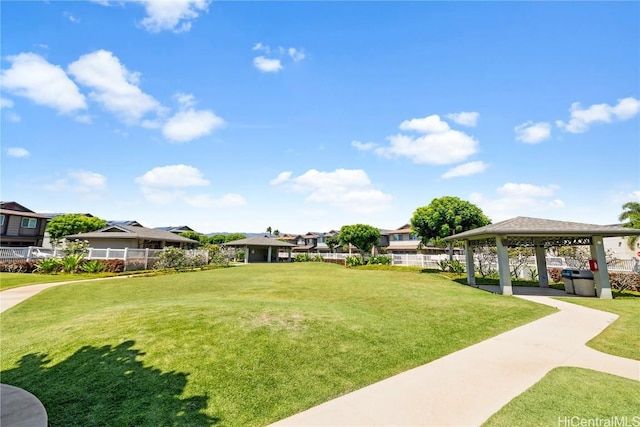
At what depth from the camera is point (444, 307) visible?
34.3 ft

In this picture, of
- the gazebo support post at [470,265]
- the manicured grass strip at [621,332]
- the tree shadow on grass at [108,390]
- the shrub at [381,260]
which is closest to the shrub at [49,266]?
the tree shadow on grass at [108,390]

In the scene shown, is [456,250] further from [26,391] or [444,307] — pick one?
[26,391]

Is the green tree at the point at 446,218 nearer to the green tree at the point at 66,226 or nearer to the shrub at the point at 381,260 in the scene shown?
the shrub at the point at 381,260

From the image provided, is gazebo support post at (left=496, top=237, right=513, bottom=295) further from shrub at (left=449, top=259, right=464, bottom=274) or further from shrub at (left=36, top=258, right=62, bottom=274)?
shrub at (left=36, top=258, right=62, bottom=274)

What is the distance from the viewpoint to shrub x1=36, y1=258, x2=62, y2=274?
70.3ft

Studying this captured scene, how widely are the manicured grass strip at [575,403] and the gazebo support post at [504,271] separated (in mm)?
9626

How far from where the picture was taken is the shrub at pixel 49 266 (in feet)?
70.3

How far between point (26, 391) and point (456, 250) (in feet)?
184

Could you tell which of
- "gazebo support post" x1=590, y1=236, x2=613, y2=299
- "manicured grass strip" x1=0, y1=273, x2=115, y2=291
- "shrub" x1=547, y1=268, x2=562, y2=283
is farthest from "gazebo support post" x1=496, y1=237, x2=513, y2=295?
"manicured grass strip" x1=0, y1=273, x2=115, y2=291

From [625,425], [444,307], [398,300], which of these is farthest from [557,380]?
[398,300]

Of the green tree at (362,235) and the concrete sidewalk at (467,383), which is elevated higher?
the green tree at (362,235)

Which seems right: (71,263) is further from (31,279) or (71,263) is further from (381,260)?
(381,260)

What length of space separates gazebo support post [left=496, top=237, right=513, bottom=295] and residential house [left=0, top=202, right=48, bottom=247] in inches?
2004

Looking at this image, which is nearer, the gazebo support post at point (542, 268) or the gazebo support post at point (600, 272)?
the gazebo support post at point (600, 272)
